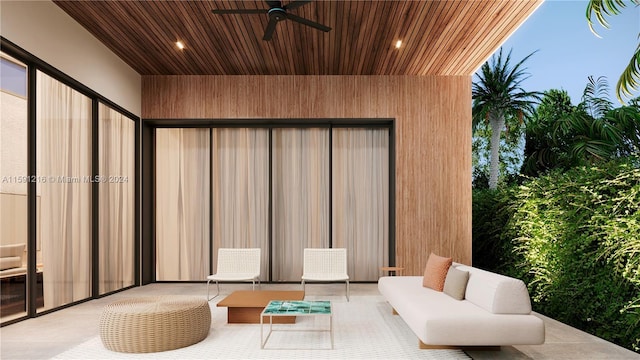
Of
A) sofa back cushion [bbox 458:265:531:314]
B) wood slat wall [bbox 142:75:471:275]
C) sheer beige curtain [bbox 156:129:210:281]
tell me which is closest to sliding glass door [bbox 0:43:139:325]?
sheer beige curtain [bbox 156:129:210:281]

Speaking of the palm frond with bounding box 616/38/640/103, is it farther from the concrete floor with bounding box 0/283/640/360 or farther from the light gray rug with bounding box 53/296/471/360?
the light gray rug with bounding box 53/296/471/360

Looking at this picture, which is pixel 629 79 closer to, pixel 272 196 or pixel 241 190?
pixel 272 196

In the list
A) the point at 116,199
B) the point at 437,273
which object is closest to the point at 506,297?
the point at 437,273

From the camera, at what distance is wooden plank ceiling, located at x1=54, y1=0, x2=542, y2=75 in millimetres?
4828

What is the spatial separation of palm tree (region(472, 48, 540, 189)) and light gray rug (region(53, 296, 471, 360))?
9.42m

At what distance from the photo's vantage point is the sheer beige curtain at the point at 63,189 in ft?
15.5

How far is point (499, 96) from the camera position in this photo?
12.5 m

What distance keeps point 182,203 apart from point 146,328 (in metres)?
4.13


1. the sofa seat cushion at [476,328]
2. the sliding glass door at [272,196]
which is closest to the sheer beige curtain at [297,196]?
the sliding glass door at [272,196]

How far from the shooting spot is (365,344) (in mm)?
3797

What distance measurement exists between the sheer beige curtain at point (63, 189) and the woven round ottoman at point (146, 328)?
1.69 meters

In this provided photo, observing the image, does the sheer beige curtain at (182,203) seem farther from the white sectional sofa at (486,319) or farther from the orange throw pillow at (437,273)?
the white sectional sofa at (486,319)

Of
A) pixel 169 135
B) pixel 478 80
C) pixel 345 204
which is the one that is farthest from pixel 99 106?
pixel 478 80

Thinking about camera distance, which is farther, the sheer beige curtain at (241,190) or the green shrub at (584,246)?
the sheer beige curtain at (241,190)
